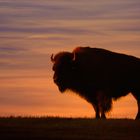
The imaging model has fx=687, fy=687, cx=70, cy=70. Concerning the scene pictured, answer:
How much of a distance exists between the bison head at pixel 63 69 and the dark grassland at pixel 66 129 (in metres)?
6.88

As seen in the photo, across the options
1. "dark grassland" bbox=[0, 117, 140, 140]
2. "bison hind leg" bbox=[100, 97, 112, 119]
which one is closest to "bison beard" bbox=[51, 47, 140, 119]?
"bison hind leg" bbox=[100, 97, 112, 119]


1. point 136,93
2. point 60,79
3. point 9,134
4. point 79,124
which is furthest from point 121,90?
point 9,134

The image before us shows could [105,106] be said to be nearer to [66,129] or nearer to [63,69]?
[63,69]

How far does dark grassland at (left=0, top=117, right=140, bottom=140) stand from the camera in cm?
2071

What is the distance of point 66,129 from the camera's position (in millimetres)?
22422

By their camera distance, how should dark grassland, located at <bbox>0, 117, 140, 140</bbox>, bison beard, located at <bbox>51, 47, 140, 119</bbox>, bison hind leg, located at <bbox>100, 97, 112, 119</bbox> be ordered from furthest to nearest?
bison beard, located at <bbox>51, 47, 140, 119</bbox>
bison hind leg, located at <bbox>100, 97, 112, 119</bbox>
dark grassland, located at <bbox>0, 117, 140, 140</bbox>

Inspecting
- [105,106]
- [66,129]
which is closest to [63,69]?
[105,106]

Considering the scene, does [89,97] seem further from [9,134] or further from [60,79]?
[9,134]

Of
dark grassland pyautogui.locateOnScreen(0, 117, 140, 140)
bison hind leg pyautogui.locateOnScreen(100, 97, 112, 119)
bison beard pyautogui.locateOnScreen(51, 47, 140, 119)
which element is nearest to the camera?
dark grassland pyautogui.locateOnScreen(0, 117, 140, 140)

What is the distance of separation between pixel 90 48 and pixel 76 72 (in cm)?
132

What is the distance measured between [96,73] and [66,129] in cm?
976

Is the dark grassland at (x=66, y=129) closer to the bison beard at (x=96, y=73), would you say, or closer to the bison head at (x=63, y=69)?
the bison beard at (x=96, y=73)

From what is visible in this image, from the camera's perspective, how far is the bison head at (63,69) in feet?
105

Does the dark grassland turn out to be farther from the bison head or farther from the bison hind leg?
the bison head
